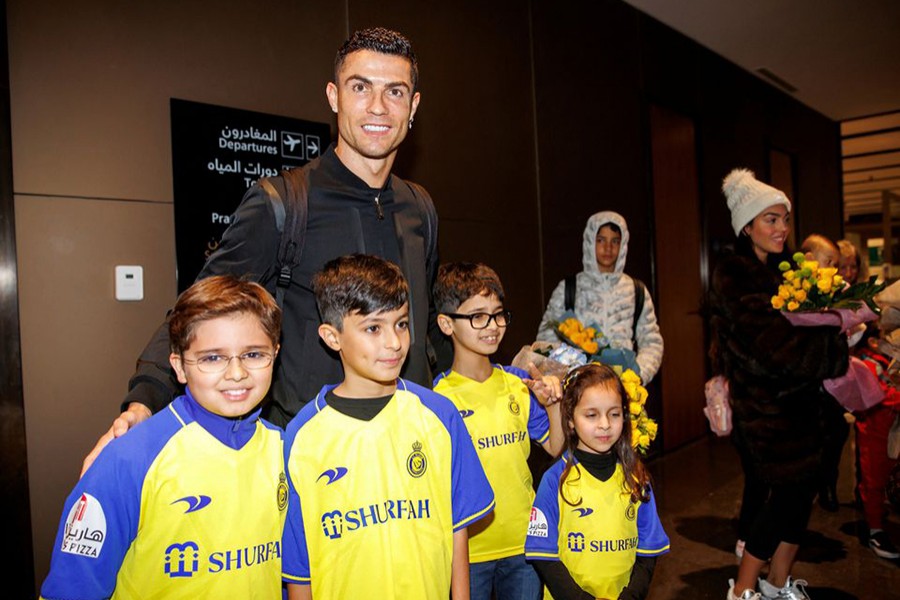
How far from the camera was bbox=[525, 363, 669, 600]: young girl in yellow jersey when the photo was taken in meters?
1.83

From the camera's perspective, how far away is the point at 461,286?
6.86ft

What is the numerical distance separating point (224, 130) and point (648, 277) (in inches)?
157

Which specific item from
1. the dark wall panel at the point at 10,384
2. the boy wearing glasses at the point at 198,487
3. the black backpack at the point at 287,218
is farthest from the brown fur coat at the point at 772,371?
the dark wall panel at the point at 10,384

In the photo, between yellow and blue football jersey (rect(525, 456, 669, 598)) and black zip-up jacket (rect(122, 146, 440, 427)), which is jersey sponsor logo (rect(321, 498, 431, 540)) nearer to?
black zip-up jacket (rect(122, 146, 440, 427))

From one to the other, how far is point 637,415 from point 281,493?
4.10ft

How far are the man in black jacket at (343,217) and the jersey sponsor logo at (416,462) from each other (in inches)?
9.8

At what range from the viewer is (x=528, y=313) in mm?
4453

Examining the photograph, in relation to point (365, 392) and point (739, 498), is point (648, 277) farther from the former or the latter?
point (365, 392)

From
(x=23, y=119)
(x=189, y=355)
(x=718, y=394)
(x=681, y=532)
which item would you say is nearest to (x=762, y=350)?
(x=718, y=394)

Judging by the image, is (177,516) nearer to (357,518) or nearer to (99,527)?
(99,527)

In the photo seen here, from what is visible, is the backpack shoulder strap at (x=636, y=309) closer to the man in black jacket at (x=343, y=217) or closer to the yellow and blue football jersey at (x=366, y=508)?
the man in black jacket at (x=343, y=217)

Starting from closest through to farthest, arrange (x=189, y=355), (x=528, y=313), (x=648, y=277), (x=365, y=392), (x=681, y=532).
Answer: (x=189, y=355)
(x=365, y=392)
(x=681, y=532)
(x=528, y=313)
(x=648, y=277)

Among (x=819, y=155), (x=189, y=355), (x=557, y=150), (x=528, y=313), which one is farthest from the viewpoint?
(x=819, y=155)

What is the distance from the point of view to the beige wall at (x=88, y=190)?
92.4 inches
